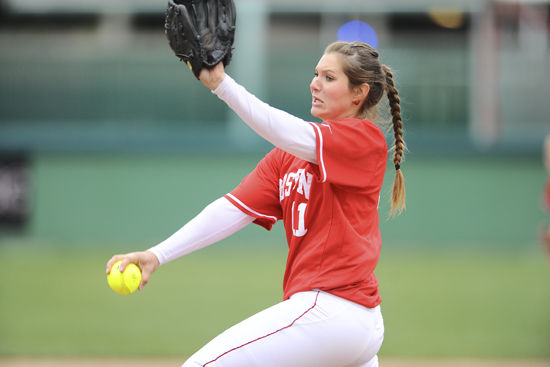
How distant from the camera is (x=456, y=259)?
431 inches

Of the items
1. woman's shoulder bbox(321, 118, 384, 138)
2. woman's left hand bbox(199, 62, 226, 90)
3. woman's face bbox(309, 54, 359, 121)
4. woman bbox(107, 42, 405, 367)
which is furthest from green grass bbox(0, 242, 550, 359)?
woman's left hand bbox(199, 62, 226, 90)

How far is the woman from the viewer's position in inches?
89.3

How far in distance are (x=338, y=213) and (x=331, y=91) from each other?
1.64 feet

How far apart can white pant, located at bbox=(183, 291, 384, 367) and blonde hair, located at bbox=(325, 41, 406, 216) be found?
0.56m

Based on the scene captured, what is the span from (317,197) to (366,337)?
22.1 inches

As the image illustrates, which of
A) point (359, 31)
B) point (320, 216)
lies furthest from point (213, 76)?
point (359, 31)

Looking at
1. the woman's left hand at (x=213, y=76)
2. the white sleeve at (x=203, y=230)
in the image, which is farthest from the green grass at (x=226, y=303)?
the woman's left hand at (x=213, y=76)

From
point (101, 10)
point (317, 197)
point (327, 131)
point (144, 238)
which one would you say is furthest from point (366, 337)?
point (101, 10)

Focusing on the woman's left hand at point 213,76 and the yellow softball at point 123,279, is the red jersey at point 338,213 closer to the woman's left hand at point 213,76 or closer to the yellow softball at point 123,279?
the woman's left hand at point 213,76

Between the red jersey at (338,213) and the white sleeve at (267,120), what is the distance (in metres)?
0.07

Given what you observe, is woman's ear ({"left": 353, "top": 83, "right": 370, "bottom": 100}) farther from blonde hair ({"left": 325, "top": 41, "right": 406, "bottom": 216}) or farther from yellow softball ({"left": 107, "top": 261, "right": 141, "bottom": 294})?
yellow softball ({"left": 107, "top": 261, "right": 141, "bottom": 294})

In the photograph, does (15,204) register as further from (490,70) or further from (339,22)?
(490,70)

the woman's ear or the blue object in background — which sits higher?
the blue object in background

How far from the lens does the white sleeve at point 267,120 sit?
7.16 ft
